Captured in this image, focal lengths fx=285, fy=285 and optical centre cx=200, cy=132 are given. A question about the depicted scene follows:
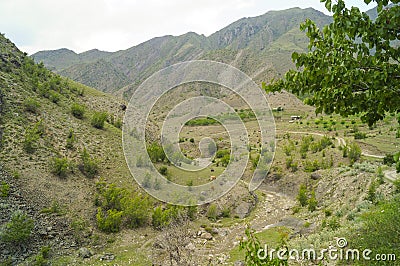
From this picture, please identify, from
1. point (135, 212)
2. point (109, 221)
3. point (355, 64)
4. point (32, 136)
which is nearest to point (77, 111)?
point (32, 136)

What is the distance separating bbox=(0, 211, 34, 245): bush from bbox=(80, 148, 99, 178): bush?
5422 mm

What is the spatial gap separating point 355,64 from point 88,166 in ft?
56.4

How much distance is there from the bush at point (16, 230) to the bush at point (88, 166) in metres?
5.42

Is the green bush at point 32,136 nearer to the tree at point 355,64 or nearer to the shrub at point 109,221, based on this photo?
the shrub at point 109,221

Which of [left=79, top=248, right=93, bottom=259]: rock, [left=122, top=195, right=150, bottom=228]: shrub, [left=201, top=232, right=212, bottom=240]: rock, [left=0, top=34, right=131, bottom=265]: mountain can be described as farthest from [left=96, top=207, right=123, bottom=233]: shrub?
[left=201, top=232, right=212, bottom=240]: rock

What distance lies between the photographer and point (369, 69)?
3.69 metres

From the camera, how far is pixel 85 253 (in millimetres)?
12664

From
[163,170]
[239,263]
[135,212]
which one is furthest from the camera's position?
[163,170]

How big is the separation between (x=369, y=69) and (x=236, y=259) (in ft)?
37.1

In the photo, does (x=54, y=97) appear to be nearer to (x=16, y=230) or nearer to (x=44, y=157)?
(x=44, y=157)

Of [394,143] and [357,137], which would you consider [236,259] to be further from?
[357,137]

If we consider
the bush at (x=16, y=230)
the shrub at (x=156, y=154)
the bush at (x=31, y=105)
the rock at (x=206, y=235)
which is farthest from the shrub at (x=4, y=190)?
the shrub at (x=156, y=154)

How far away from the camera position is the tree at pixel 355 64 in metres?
3.50

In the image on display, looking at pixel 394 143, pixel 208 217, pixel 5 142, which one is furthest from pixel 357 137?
pixel 5 142
